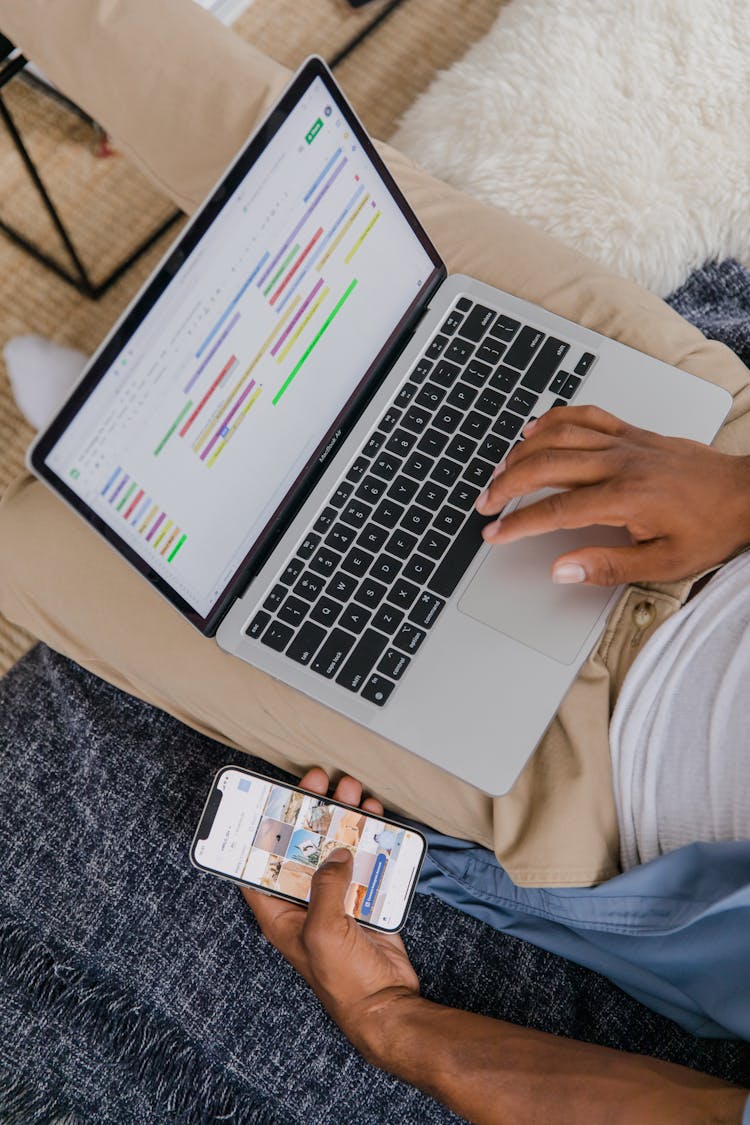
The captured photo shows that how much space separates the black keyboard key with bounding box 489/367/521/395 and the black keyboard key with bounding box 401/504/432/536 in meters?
0.14

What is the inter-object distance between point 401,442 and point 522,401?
0.12m

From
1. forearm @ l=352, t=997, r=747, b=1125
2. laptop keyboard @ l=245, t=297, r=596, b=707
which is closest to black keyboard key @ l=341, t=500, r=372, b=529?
laptop keyboard @ l=245, t=297, r=596, b=707

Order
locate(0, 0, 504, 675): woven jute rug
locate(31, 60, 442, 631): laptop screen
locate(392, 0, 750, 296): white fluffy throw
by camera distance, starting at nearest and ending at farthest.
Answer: locate(31, 60, 442, 631): laptop screen → locate(392, 0, 750, 296): white fluffy throw → locate(0, 0, 504, 675): woven jute rug

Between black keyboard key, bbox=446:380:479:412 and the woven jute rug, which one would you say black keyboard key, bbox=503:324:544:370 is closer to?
black keyboard key, bbox=446:380:479:412

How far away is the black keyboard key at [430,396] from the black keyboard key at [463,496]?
79mm

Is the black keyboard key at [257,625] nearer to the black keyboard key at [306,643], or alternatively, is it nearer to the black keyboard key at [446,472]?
the black keyboard key at [306,643]

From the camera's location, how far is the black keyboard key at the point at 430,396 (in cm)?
82

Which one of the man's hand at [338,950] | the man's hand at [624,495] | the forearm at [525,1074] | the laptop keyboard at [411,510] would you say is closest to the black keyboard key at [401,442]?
the laptop keyboard at [411,510]

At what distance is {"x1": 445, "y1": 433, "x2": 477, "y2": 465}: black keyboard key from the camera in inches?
31.7

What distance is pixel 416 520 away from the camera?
786mm

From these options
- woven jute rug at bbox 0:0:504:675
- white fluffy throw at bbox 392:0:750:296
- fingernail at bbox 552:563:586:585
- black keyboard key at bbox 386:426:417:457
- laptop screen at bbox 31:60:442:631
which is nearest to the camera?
laptop screen at bbox 31:60:442:631

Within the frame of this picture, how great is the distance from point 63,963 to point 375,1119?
31 centimetres

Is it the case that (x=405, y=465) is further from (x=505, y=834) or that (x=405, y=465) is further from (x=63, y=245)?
(x=63, y=245)

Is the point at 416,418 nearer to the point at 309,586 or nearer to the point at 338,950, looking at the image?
the point at 309,586
